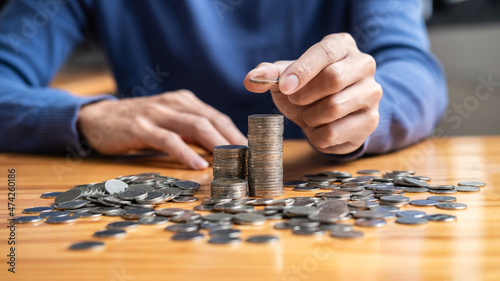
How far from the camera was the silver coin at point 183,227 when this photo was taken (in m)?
0.77

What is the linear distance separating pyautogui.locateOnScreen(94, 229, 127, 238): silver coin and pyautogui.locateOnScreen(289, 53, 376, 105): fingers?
463 mm

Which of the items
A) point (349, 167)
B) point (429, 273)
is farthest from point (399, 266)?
point (349, 167)

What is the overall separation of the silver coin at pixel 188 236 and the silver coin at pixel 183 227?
0.6 inches

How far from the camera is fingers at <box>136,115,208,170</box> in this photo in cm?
129

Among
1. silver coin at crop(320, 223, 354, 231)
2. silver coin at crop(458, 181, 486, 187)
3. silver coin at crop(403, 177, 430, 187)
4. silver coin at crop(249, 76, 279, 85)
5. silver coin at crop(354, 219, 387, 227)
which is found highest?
silver coin at crop(249, 76, 279, 85)

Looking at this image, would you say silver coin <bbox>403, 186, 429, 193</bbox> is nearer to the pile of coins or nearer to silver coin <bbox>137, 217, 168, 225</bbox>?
the pile of coins

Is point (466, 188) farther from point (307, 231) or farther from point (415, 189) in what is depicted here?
point (307, 231)

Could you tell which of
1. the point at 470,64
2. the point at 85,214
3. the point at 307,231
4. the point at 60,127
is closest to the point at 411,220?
the point at 307,231

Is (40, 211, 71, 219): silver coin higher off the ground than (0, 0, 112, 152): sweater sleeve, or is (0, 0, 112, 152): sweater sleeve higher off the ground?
(0, 0, 112, 152): sweater sleeve

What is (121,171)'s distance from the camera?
4.20 ft

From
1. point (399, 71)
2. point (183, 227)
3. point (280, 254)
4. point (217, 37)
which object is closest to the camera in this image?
point (280, 254)

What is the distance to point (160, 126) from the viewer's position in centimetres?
141

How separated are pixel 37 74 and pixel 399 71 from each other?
1280mm

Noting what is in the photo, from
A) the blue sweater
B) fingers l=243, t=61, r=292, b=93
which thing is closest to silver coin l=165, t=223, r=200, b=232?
fingers l=243, t=61, r=292, b=93
